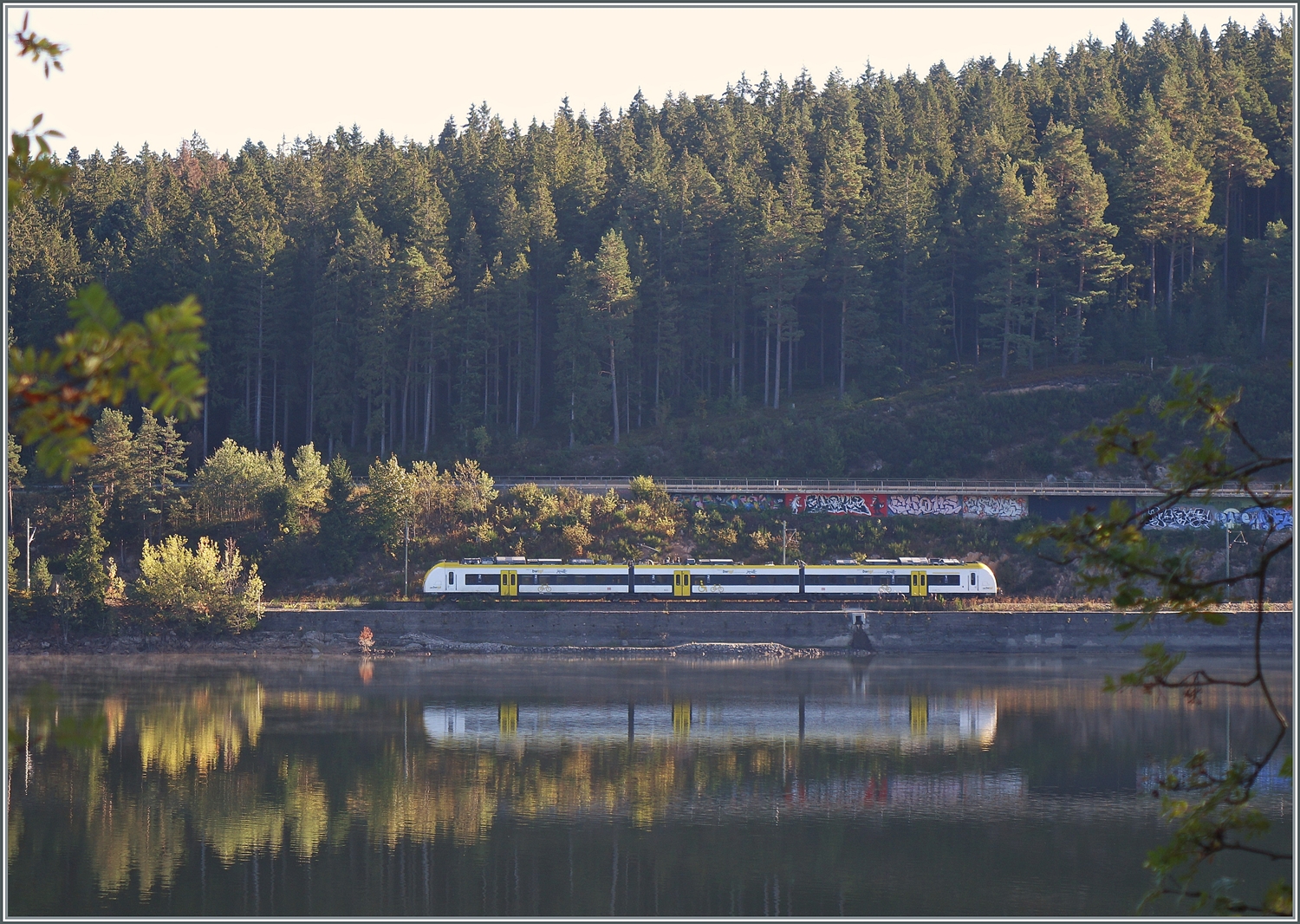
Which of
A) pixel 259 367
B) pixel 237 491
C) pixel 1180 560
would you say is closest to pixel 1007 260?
pixel 259 367

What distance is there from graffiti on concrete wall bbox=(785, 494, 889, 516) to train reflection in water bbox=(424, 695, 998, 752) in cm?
2264

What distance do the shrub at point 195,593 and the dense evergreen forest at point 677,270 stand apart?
69.9 feet

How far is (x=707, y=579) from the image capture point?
61.8 metres

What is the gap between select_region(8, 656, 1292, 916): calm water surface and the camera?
27609 millimetres

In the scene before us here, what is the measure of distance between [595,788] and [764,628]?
24.8m

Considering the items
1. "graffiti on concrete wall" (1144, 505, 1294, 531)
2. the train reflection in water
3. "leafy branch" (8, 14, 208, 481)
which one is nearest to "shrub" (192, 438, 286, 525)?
the train reflection in water

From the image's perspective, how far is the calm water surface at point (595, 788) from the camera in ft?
90.6

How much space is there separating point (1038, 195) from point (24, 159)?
8509 centimetres

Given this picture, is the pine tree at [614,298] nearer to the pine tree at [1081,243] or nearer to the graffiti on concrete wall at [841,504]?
the graffiti on concrete wall at [841,504]

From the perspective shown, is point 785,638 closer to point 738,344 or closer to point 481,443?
point 481,443

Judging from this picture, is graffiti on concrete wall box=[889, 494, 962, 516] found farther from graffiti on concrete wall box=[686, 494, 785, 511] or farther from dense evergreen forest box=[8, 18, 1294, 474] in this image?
dense evergreen forest box=[8, 18, 1294, 474]

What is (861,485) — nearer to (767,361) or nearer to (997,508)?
(997,508)

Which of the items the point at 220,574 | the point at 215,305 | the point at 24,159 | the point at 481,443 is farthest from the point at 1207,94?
the point at 24,159

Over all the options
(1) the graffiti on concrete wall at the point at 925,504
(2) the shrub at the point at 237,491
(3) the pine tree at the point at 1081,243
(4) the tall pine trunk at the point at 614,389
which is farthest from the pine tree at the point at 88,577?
(3) the pine tree at the point at 1081,243
